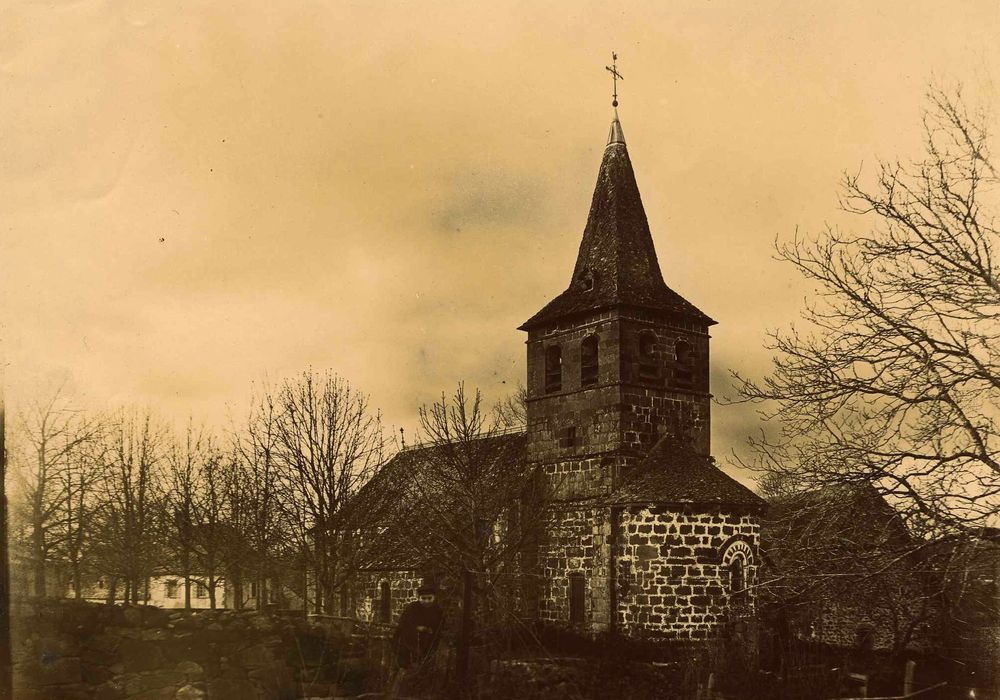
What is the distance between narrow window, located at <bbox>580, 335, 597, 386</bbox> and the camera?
29719 millimetres

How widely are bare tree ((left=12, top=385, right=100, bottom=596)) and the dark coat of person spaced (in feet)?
19.8

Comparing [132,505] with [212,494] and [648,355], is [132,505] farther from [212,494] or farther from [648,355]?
[648,355]

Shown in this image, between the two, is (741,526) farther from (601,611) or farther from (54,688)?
(54,688)

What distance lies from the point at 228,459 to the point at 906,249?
23664 mm

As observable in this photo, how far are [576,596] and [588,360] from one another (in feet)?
23.7

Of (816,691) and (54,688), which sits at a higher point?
(54,688)

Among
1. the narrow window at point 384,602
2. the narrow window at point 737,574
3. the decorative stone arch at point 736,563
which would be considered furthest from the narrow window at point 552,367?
the narrow window at point 384,602

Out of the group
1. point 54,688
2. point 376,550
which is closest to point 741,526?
point 376,550

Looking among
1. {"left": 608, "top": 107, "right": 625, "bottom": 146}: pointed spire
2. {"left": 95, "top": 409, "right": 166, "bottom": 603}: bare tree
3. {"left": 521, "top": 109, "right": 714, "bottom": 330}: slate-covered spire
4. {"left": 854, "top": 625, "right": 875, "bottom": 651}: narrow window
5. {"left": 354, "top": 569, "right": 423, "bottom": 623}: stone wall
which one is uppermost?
{"left": 608, "top": 107, "right": 625, "bottom": 146}: pointed spire

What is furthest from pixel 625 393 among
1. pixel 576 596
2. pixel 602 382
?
pixel 576 596

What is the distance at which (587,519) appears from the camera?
28.3 meters

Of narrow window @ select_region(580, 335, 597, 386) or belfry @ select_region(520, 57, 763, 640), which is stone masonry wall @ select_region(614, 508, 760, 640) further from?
narrow window @ select_region(580, 335, 597, 386)

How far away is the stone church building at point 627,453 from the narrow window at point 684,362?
0.04m

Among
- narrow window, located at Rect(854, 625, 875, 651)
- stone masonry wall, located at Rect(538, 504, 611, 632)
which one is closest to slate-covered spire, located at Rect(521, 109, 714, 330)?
stone masonry wall, located at Rect(538, 504, 611, 632)
